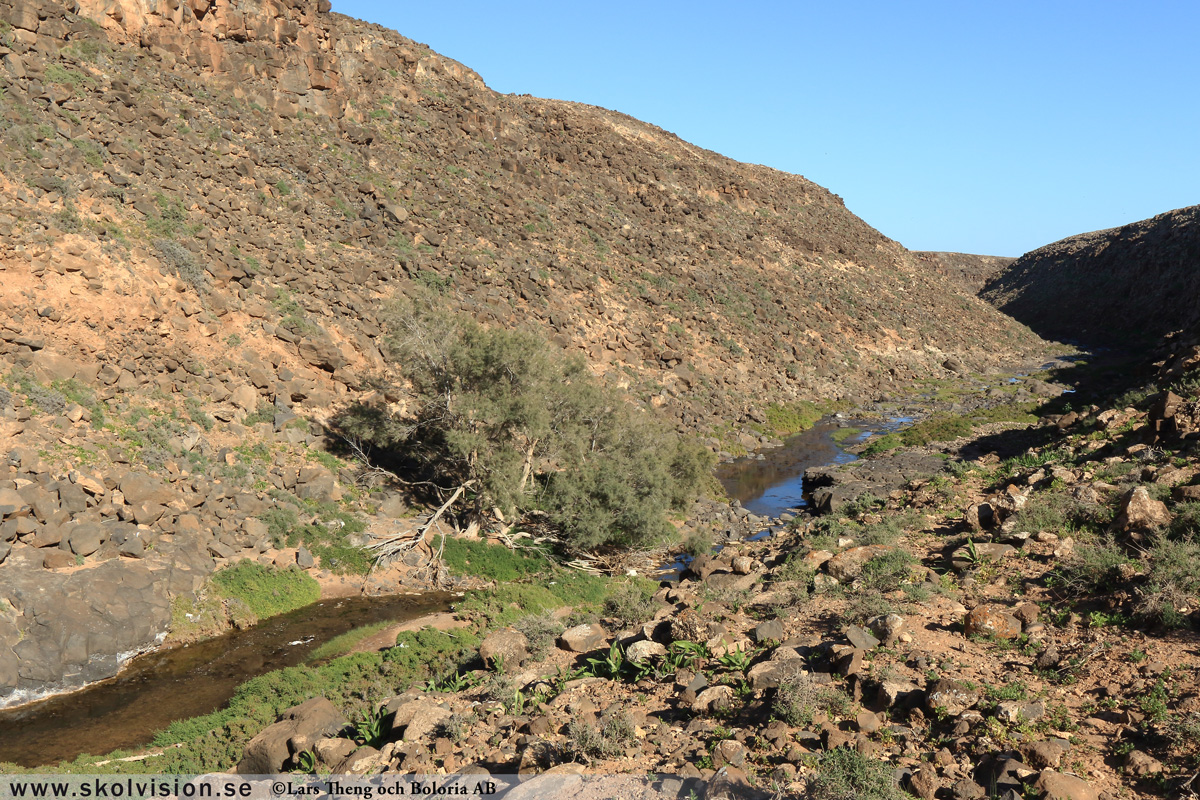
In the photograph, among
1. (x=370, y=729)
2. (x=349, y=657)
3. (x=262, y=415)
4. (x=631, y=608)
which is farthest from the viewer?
(x=262, y=415)

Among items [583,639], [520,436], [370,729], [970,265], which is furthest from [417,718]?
[970,265]

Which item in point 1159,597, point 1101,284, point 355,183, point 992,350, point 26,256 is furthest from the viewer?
point 1101,284

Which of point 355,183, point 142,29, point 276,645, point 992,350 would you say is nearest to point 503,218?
point 355,183

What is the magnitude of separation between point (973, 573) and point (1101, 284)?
9788 cm

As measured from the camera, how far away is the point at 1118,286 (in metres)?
84.8

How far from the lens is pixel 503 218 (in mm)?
39375

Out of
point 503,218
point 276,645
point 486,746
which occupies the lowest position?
point 276,645

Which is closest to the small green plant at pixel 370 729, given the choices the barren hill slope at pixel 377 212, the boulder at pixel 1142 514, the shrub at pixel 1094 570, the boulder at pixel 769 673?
the boulder at pixel 769 673

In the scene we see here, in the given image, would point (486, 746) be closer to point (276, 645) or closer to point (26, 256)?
point (276, 645)

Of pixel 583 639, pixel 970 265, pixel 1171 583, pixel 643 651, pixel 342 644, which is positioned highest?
pixel 970 265

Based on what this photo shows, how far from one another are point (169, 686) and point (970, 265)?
14652 cm

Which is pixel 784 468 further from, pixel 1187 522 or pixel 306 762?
pixel 306 762

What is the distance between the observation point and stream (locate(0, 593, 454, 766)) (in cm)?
1173

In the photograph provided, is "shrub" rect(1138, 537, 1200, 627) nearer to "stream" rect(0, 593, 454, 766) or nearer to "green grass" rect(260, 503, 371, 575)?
"stream" rect(0, 593, 454, 766)
